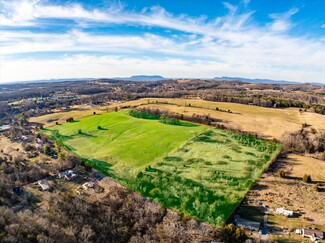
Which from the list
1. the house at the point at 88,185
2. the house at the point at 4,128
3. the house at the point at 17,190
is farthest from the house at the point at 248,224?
the house at the point at 4,128

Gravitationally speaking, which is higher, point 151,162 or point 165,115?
point 165,115

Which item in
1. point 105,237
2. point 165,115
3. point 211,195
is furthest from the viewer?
point 165,115

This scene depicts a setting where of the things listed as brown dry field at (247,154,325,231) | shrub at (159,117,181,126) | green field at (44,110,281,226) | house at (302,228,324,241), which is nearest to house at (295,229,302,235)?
house at (302,228,324,241)

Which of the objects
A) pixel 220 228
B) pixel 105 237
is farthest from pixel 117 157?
pixel 220 228

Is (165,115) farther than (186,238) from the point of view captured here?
Yes

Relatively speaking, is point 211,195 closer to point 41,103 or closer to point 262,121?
point 262,121

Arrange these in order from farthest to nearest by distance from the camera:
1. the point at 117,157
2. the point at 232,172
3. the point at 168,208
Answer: the point at 117,157 → the point at 232,172 → the point at 168,208

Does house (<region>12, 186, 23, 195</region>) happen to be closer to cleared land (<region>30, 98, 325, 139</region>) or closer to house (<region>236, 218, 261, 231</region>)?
house (<region>236, 218, 261, 231</region>)
